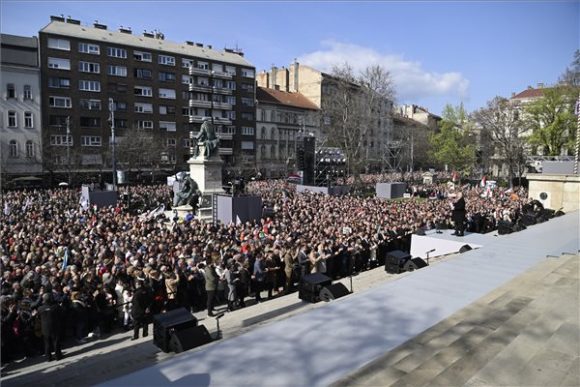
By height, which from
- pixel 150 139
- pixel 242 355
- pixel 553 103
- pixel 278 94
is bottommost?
pixel 242 355

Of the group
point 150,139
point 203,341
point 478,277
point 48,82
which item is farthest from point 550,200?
point 48,82

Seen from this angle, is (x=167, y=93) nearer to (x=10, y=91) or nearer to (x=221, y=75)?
(x=221, y=75)

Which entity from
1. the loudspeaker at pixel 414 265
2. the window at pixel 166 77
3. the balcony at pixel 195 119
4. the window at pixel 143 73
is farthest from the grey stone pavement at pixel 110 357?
the window at pixel 166 77

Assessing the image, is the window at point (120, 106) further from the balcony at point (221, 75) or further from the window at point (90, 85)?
the balcony at point (221, 75)

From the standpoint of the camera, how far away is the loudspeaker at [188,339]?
22.7 ft

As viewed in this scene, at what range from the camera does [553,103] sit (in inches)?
1955

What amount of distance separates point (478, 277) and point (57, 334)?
9469mm

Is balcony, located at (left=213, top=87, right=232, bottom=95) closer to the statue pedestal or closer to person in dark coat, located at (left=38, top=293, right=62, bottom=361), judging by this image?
the statue pedestal

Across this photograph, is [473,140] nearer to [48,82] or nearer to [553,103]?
[553,103]

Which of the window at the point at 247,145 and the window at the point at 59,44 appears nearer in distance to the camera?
the window at the point at 59,44

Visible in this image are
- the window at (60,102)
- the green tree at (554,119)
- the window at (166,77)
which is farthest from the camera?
the window at (166,77)

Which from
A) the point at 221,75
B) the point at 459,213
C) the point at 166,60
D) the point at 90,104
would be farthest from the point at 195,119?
the point at 459,213

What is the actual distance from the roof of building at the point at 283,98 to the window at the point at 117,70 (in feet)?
75.4

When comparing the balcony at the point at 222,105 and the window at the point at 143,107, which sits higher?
the balcony at the point at 222,105
